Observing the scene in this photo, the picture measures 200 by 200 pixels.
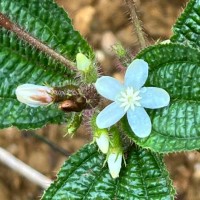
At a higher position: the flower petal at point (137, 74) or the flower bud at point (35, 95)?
the flower petal at point (137, 74)

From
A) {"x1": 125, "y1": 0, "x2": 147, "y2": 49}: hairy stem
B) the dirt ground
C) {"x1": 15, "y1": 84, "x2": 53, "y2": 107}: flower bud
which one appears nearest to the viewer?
{"x1": 15, "y1": 84, "x2": 53, "y2": 107}: flower bud

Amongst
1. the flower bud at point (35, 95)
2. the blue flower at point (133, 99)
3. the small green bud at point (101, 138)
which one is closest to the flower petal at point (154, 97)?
the blue flower at point (133, 99)

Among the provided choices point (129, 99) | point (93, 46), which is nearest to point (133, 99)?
point (129, 99)

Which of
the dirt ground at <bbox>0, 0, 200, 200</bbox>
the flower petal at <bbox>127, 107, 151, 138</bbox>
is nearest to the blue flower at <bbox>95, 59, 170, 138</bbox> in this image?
the flower petal at <bbox>127, 107, 151, 138</bbox>

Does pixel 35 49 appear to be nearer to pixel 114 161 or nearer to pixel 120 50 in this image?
pixel 120 50

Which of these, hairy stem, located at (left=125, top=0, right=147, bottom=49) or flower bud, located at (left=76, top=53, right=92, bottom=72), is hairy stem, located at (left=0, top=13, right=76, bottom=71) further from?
hairy stem, located at (left=125, top=0, right=147, bottom=49)

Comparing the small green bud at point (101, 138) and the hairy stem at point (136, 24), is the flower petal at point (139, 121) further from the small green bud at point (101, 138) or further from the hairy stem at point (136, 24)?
the hairy stem at point (136, 24)
